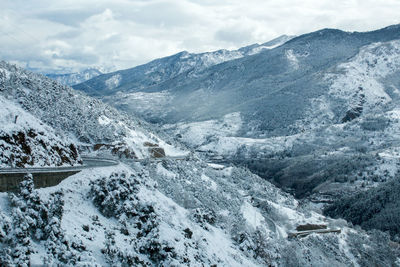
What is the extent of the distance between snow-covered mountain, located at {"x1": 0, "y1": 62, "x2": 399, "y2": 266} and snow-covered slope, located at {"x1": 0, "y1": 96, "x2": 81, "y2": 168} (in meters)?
1.33

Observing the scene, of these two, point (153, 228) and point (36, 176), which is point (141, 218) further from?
point (36, 176)

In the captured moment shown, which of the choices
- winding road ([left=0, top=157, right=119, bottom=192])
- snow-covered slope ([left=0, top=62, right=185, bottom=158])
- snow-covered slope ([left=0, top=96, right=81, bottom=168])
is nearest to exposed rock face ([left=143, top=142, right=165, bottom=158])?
snow-covered slope ([left=0, top=62, right=185, bottom=158])

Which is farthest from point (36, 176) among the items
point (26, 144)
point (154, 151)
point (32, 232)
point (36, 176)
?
point (154, 151)

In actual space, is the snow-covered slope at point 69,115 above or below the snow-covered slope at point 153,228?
above

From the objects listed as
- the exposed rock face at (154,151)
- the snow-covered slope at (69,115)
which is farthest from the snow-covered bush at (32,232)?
the exposed rock face at (154,151)

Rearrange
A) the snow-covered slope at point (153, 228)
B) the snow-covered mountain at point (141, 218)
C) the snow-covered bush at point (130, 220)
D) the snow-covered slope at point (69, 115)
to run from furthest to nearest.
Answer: the snow-covered slope at point (69, 115) → the snow-covered bush at point (130, 220) → the snow-covered mountain at point (141, 218) → the snow-covered slope at point (153, 228)

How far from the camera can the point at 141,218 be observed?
4016 centimetres

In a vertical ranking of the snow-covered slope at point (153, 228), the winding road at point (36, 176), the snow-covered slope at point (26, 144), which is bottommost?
the snow-covered slope at point (153, 228)

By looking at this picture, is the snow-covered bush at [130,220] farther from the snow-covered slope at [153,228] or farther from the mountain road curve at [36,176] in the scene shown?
the mountain road curve at [36,176]

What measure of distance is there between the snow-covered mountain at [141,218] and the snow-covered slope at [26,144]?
1333mm

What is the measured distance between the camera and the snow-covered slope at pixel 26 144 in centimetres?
3744

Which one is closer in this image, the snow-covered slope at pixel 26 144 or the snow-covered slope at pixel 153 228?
the snow-covered slope at pixel 153 228

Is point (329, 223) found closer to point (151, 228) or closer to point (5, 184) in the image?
point (151, 228)

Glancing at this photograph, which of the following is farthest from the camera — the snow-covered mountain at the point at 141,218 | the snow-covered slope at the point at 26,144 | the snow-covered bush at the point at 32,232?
the snow-covered slope at the point at 26,144
